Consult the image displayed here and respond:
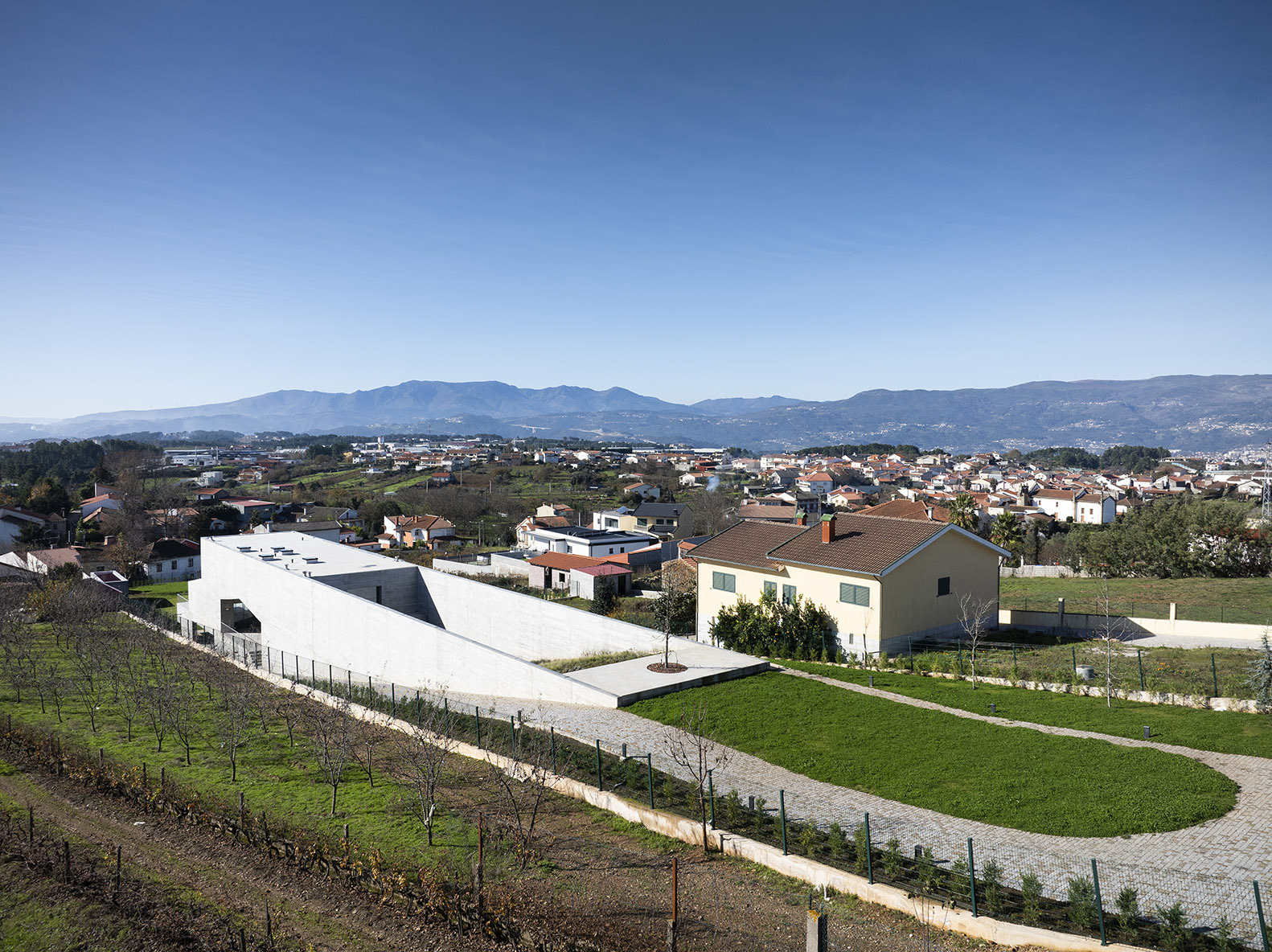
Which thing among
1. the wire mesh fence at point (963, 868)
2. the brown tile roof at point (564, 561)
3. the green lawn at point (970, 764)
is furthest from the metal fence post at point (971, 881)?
the brown tile roof at point (564, 561)

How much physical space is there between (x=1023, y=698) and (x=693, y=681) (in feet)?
24.3

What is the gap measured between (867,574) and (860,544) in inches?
78.3

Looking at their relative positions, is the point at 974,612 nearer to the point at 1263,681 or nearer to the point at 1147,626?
the point at 1147,626

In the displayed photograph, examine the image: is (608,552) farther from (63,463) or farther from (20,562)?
(63,463)

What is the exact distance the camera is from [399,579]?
35.0m

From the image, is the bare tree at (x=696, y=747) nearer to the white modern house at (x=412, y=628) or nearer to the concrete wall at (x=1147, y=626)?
the white modern house at (x=412, y=628)

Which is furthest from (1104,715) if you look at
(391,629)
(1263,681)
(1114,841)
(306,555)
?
(306,555)

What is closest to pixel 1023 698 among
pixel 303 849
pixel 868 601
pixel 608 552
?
pixel 868 601

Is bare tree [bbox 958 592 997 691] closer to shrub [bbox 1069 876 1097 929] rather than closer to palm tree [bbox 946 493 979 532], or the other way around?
shrub [bbox 1069 876 1097 929]

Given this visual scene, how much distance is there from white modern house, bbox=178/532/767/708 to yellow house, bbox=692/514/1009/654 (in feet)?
11.9

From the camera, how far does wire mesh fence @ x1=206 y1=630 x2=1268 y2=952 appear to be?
7.75 metres

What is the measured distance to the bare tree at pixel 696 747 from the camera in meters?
11.1

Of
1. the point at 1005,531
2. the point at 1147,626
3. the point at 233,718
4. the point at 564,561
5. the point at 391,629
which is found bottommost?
the point at 564,561

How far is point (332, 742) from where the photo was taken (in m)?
14.6
